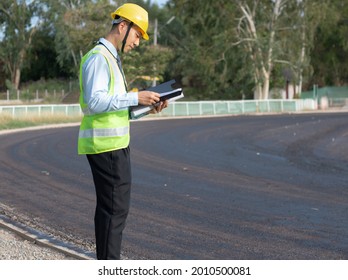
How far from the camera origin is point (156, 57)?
6469cm

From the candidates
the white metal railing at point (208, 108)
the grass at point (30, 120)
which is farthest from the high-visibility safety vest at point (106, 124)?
the white metal railing at point (208, 108)

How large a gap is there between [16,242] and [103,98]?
3.18 metres

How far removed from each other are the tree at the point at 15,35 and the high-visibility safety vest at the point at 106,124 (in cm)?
7832

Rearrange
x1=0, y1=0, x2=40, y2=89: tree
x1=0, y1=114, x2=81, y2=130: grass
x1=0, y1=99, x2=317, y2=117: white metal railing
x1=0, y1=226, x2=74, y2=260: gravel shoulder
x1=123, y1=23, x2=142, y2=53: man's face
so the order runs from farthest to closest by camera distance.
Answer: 1. x1=0, y1=0, x2=40, y2=89: tree
2. x1=0, y1=99, x2=317, y2=117: white metal railing
3. x1=0, y1=114, x2=81, y2=130: grass
4. x1=0, y1=226, x2=74, y2=260: gravel shoulder
5. x1=123, y1=23, x2=142, y2=53: man's face

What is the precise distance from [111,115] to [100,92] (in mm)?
258

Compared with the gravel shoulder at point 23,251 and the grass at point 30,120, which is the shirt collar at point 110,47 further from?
the grass at point 30,120

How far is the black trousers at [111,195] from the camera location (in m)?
6.50

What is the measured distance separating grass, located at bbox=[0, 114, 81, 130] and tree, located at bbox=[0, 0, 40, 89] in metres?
41.1

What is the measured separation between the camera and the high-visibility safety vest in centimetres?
638

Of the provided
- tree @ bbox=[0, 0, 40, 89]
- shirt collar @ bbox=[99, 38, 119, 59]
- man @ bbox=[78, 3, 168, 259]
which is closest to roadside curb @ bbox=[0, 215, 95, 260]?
man @ bbox=[78, 3, 168, 259]

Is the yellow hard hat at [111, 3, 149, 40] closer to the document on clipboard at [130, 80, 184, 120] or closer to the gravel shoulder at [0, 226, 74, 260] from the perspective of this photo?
the document on clipboard at [130, 80, 184, 120]

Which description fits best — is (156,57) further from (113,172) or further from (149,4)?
(113,172)

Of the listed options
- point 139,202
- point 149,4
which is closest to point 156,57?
point 149,4

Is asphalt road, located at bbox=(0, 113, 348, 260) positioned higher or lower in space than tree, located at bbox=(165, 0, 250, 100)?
lower
